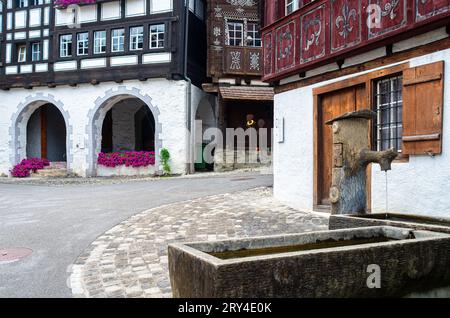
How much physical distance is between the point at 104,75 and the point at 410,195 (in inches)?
612

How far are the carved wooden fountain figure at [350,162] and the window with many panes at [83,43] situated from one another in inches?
674

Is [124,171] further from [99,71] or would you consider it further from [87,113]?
[99,71]

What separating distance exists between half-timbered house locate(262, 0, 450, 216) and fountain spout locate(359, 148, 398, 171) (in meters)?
1.81

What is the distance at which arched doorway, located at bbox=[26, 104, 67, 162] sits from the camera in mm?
22844

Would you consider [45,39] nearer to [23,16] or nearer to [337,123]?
[23,16]

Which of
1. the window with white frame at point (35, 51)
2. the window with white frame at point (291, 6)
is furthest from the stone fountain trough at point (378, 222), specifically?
the window with white frame at point (35, 51)

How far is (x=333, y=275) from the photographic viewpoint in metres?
2.78

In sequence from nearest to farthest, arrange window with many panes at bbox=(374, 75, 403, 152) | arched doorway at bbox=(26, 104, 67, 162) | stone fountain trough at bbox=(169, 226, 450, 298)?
stone fountain trough at bbox=(169, 226, 450, 298)
window with many panes at bbox=(374, 75, 403, 152)
arched doorway at bbox=(26, 104, 67, 162)

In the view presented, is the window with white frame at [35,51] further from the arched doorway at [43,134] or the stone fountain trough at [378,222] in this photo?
the stone fountain trough at [378,222]

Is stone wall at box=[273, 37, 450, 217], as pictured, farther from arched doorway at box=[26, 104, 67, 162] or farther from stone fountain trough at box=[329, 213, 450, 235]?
arched doorway at box=[26, 104, 67, 162]

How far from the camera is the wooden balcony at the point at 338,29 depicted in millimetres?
6066

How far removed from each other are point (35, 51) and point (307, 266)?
69.9 feet

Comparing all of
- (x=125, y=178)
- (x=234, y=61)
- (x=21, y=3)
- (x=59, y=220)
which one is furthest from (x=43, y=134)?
(x=59, y=220)

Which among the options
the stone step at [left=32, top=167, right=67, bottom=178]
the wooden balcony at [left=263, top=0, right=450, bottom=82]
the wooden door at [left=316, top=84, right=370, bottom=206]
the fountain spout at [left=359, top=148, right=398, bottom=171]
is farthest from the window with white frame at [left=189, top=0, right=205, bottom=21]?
the fountain spout at [left=359, top=148, right=398, bottom=171]
